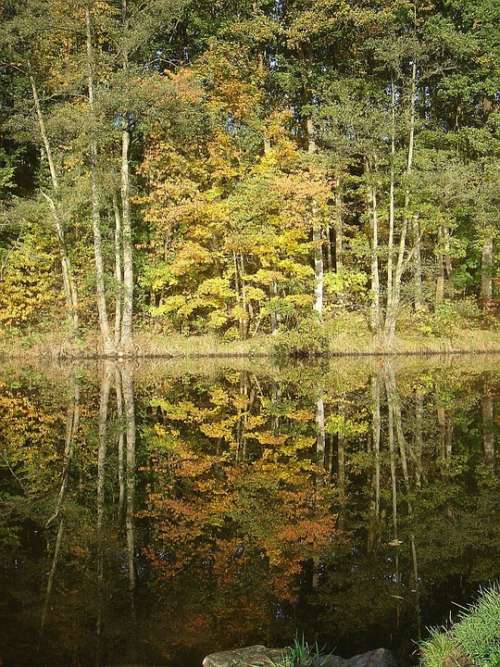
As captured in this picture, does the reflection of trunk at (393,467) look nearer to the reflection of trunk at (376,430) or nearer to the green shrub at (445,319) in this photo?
the reflection of trunk at (376,430)

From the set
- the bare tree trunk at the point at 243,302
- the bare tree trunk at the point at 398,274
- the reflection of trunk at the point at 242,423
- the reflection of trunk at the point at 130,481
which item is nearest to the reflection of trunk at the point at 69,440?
the reflection of trunk at the point at 130,481

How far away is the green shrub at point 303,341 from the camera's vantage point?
24.1 meters

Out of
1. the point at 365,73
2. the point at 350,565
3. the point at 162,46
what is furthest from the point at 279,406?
the point at 162,46

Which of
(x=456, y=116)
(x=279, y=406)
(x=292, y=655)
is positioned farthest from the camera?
(x=456, y=116)

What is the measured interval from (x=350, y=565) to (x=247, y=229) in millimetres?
20831

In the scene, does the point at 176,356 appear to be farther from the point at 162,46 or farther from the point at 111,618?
the point at 111,618

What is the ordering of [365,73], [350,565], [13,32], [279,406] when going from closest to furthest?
[350,565] → [279,406] → [13,32] → [365,73]

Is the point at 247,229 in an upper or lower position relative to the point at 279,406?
upper

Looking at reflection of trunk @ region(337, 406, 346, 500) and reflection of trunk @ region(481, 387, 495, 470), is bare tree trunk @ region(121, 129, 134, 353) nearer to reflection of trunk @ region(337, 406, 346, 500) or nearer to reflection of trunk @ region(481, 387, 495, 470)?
reflection of trunk @ region(481, 387, 495, 470)

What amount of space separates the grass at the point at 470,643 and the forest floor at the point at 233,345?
2109cm

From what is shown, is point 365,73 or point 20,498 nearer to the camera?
point 20,498

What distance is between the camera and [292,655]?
3.52 meters

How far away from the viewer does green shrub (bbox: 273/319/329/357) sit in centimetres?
2408

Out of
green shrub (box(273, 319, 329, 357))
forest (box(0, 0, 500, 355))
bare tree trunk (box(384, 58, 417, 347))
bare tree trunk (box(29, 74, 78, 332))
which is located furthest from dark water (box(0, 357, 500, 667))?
forest (box(0, 0, 500, 355))
